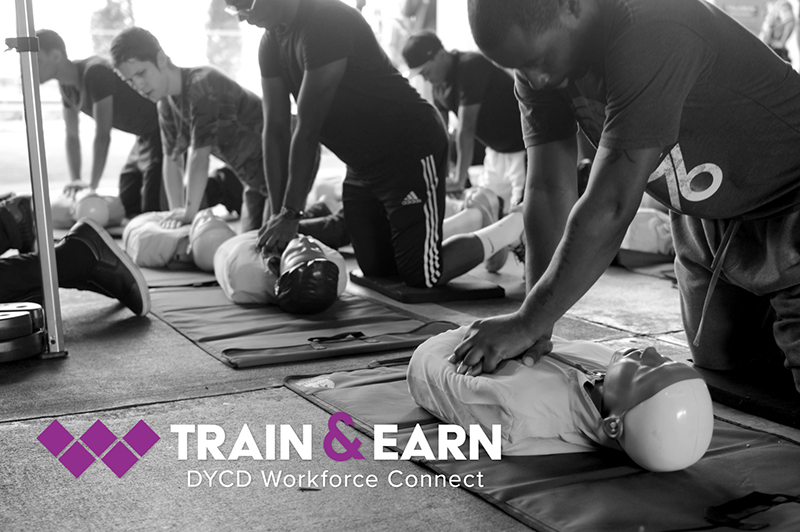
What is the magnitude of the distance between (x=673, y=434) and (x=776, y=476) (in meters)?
0.23

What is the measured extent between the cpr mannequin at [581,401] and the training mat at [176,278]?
2.00 meters

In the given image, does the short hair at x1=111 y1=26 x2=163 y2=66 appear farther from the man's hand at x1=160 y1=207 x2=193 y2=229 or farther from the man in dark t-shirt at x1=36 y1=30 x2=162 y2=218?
the man in dark t-shirt at x1=36 y1=30 x2=162 y2=218

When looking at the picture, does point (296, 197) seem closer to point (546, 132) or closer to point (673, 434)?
point (546, 132)

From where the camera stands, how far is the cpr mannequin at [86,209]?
17.1ft

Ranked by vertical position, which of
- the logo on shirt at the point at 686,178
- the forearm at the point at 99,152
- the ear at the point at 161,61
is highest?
the ear at the point at 161,61

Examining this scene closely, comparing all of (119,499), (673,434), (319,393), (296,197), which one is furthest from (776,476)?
(296,197)

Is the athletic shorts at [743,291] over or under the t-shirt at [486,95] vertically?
under

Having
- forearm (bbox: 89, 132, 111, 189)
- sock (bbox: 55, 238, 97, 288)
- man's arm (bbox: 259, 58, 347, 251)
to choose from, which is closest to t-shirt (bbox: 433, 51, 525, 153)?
man's arm (bbox: 259, 58, 347, 251)

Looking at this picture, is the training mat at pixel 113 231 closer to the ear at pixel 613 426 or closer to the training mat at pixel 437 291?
the training mat at pixel 437 291

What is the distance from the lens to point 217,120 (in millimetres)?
4254

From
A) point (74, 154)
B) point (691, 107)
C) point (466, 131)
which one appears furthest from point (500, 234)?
point (74, 154)

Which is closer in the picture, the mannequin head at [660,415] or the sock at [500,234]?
the mannequin head at [660,415]

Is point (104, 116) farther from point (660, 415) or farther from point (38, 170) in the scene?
point (660, 415)

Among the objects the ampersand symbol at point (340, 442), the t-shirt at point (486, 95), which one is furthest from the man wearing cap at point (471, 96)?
the ampersand symbol at point (340, 442)
